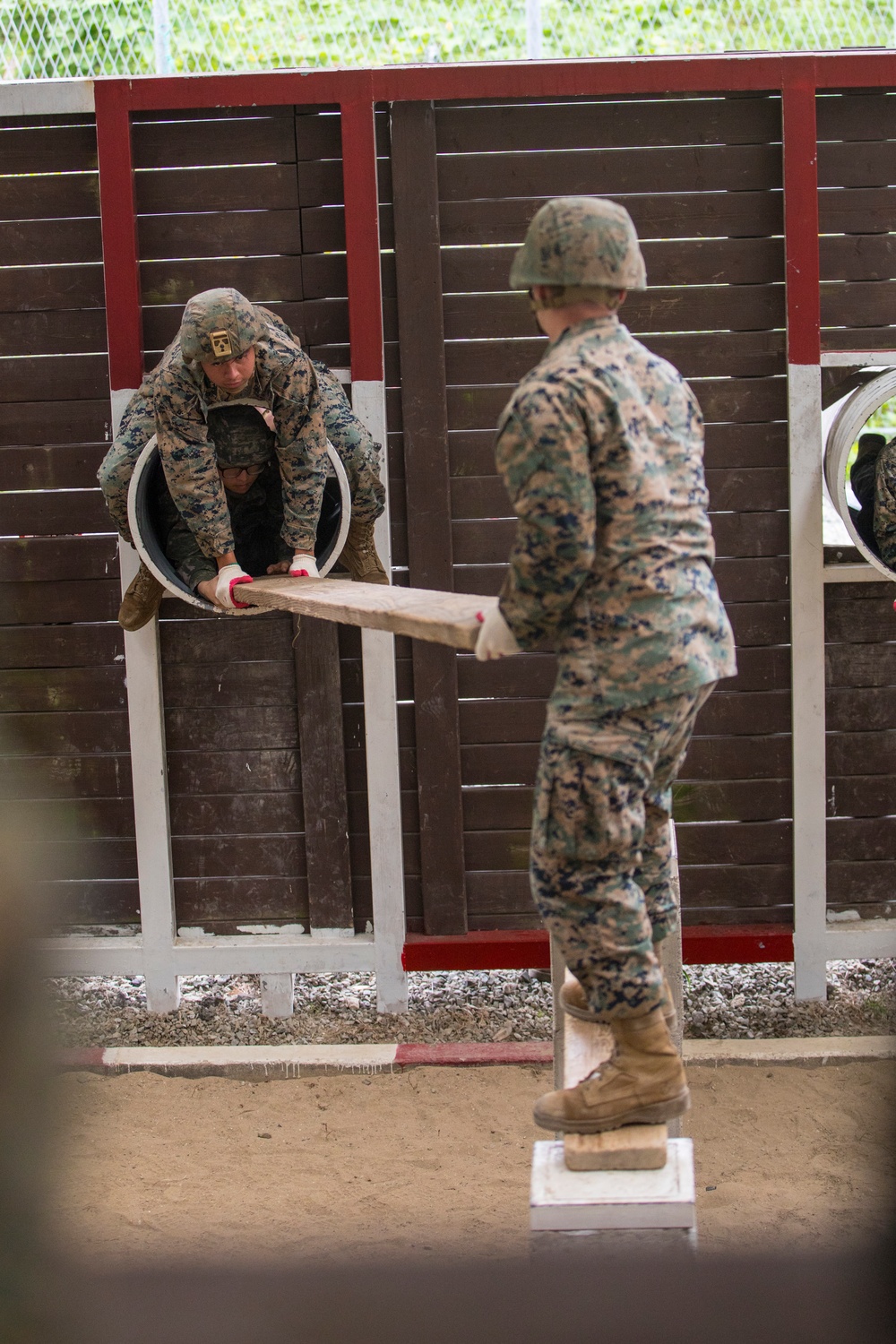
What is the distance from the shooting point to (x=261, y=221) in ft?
15.4

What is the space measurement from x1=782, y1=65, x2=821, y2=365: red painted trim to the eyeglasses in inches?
78.7

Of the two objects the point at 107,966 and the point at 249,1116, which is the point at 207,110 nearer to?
the point at 107,966

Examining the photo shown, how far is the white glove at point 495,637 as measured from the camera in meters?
2.17

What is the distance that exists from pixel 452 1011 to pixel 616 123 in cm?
347

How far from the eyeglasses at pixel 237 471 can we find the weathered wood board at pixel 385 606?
0.71 meters

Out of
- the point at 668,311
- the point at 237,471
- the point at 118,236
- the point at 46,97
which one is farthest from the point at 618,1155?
the point at 46,97

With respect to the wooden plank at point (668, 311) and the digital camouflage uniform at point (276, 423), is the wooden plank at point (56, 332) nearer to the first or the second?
the digital camouflage uniform at point (276, 423)

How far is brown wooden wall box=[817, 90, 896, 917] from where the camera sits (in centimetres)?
466

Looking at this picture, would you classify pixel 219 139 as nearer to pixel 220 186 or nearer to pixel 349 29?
pixel 220 186

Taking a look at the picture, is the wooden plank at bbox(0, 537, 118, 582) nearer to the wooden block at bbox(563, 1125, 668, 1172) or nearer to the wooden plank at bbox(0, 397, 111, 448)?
the wooden plank at bbox(0, 397, 111, 448)

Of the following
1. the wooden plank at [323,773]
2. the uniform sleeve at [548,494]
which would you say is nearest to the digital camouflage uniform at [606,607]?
the uniform sleeve at [548,494]

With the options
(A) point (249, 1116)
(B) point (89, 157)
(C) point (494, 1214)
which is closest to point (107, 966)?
(A) point (249, 1116)

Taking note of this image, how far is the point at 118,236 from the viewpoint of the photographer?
181 inches

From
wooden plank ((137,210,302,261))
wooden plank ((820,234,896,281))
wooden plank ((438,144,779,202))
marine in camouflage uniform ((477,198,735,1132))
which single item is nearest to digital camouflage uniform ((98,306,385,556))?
wooden plank ((137,210,302,261))
